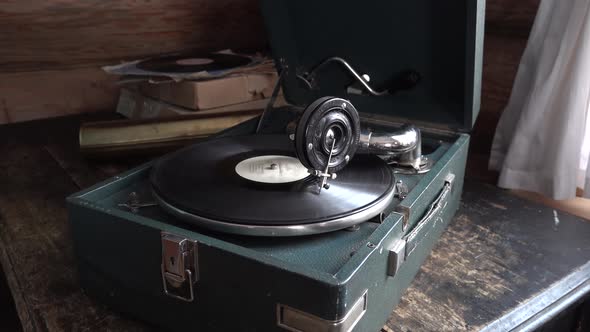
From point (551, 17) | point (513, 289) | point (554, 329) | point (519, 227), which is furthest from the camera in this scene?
point (551, 17)

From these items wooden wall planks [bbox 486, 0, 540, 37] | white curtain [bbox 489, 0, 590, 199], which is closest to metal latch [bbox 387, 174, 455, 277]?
white curtain [bbox 489, 0, 590, 199]

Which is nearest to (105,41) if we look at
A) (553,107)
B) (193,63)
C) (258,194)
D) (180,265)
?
(193,63)

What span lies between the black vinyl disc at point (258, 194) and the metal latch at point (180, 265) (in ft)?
0.24

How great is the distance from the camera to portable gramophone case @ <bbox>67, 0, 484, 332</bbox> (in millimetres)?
750

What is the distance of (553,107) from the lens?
1446mm

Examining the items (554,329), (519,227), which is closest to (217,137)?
(519,227)

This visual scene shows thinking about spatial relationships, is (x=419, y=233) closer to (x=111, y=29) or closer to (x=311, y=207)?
(x=311, y=207)

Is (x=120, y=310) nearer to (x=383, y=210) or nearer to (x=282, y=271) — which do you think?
(x=282, y=271)

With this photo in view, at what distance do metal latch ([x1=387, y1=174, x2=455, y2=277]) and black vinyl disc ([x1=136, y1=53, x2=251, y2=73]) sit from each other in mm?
990

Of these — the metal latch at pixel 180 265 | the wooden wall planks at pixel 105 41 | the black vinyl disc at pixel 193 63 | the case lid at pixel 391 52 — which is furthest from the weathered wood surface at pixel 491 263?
the black vinyl disc at pixel 193 63

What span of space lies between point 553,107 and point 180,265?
45.6 inches

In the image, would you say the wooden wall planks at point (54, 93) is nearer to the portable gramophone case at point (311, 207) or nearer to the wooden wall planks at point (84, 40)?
the wooden wall planks at point (84, 40)

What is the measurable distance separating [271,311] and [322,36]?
92 centimetres

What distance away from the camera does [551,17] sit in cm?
143
